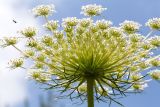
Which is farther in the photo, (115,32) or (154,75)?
(154,75)

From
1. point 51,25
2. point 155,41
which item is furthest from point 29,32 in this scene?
point 155,41

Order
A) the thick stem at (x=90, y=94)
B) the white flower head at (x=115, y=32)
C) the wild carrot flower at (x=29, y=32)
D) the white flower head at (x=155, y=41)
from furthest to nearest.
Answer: the white flower head at (x=155, y=41) < the wild carrot flower at (x=29, y=32) < the white flower head at (x=115, y=32) < the thick stem at (x=90, y=94)

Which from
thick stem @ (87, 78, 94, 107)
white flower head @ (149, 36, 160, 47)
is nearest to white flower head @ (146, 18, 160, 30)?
white flower head @ (149, 36, 160, 47)

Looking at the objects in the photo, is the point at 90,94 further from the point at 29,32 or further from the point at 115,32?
the point at 29,32

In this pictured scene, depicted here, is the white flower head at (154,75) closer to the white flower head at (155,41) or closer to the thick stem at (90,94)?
the white flower head at (155,41)

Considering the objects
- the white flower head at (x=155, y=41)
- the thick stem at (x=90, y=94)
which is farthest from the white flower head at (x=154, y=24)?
the thick stem at (x=90, y=94)

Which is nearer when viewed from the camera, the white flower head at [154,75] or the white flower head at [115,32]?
the white flower head at [115,32]

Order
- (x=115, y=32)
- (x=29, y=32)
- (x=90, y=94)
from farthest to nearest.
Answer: (x=29, y=32)
(x=115, y=32)
(x=90, y=94)

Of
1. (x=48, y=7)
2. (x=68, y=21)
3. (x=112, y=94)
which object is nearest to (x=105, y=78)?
(x=112, y=94)
